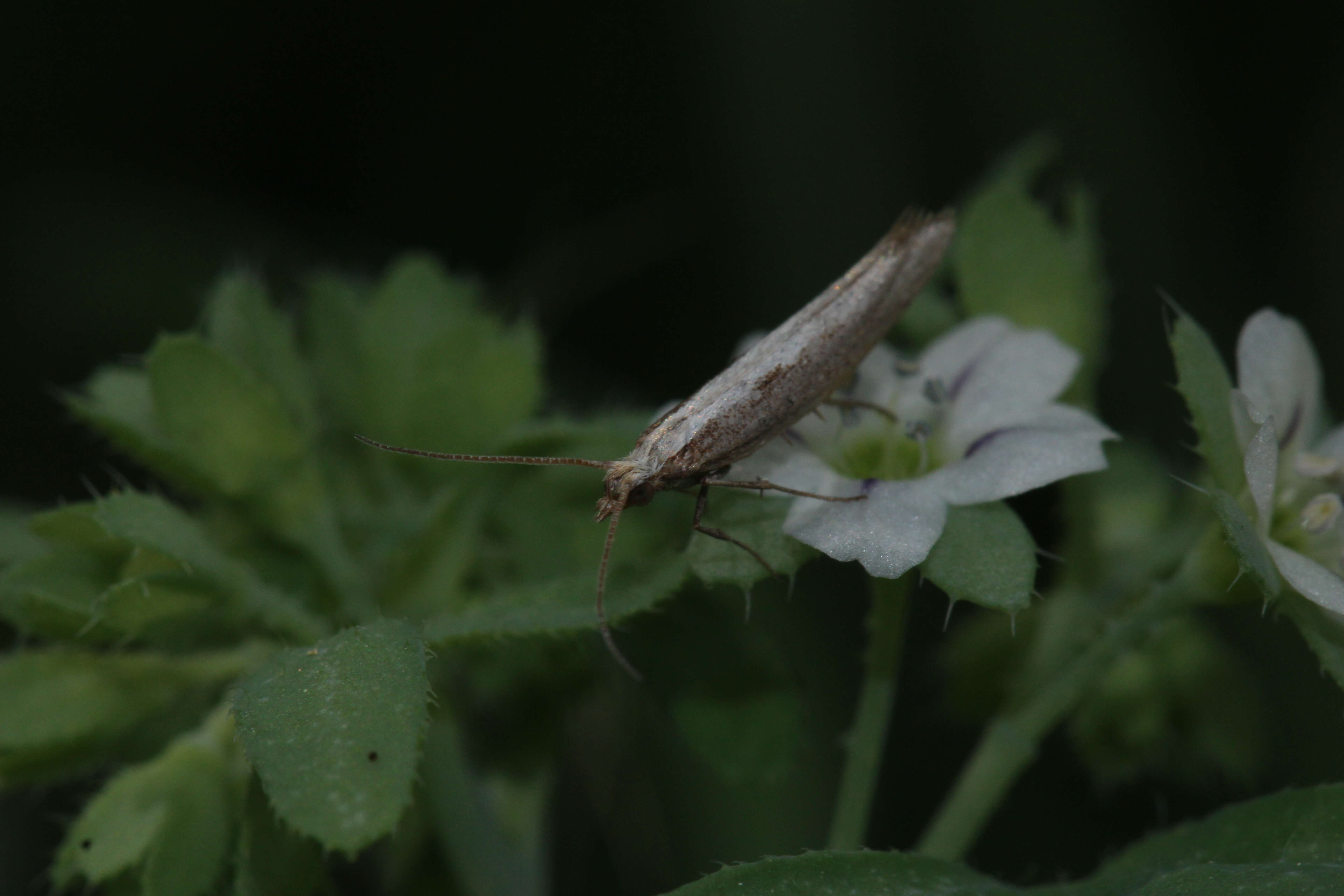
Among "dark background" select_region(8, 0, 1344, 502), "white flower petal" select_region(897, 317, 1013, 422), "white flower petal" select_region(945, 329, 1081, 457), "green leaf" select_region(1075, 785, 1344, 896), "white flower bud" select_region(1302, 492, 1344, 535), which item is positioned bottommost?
"green leaf" select_region(1075, 785, 1344, 896)

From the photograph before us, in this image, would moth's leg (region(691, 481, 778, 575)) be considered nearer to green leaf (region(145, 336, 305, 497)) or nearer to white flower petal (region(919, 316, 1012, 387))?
white flower petal (region(919, 316, 1012, 387))

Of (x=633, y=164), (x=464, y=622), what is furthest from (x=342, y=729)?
(x=633, y=164)

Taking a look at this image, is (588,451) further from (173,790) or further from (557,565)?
(173,790)

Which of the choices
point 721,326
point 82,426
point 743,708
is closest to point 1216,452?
point 743,708

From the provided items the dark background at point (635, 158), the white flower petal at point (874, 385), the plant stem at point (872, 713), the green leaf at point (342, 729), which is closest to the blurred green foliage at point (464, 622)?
the green leaf at point (342, 729)

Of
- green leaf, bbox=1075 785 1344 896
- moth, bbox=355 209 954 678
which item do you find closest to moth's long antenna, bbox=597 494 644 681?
moth, bbox=355 209 954 678

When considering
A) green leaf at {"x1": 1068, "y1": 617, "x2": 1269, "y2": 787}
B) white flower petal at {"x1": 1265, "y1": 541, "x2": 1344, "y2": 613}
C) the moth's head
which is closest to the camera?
white flower petal at {"x1": 1265, "y1": 541, "x2": 1344, "y2": 613}

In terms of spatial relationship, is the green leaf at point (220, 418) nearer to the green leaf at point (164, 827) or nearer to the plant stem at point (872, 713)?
the green leaf at point (164, 827)
